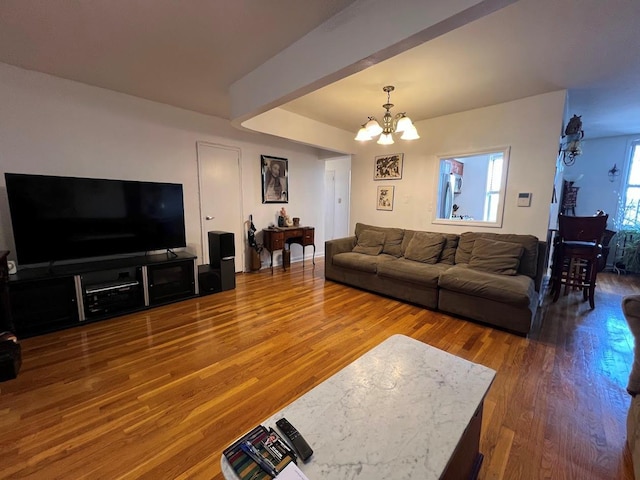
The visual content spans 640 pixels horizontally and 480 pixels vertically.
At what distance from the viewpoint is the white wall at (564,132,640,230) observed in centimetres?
498

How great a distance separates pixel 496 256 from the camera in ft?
10.1

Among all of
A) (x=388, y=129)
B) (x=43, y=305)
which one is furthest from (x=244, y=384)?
(x=388, y=129)

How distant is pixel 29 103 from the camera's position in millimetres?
2674

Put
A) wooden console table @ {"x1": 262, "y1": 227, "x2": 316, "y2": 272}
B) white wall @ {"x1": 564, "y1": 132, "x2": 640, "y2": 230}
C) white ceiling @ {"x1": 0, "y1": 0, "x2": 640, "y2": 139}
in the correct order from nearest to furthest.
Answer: white ceiling @ {"x1": 0, "y1": 0, "x2": 640, "y2": 139} → wooden console table @ {"x1": 262, "y1": 227, "x2": 316, "y2": 272} → white wall @ {"x1": 564, "y1": 132, "x2": 640, "y2": 230}

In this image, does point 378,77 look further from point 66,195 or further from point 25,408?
point 25,408

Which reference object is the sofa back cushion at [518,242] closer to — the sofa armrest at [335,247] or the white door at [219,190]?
the sofa armrest at [335,247]

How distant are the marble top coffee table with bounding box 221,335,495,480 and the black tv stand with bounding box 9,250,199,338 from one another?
270 centimetres

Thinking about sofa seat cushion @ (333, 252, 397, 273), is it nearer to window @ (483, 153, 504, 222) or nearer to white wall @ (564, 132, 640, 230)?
window @ (483, 153, 504, 222)

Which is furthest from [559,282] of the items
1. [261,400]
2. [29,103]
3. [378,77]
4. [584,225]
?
[29,103]

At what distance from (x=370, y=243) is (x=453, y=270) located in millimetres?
1401

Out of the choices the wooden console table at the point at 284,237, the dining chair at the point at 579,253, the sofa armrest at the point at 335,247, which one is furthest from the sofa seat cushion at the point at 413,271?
the wooden console table at the point at 284,237

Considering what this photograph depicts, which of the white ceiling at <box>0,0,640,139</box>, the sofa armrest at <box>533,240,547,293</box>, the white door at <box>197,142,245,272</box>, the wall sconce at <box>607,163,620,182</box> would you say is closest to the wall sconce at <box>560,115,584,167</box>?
the white ceiling at <box>0,0,640,139</box>

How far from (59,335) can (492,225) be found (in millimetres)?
4895

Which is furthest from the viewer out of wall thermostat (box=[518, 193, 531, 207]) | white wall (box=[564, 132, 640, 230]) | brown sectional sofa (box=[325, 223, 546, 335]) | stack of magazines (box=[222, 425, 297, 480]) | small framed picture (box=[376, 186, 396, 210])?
white wall (box=[564, 132, 640, 230])
